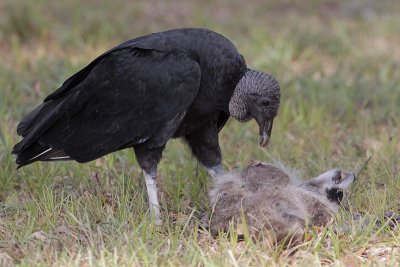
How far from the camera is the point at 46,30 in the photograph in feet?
24.4

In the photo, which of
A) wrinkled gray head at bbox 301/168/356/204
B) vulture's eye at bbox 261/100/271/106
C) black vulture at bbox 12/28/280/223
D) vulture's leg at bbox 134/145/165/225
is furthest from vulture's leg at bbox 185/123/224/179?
wrinkled gray head at bbox 301/168/356/204

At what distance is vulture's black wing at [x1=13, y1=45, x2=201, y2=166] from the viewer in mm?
3779

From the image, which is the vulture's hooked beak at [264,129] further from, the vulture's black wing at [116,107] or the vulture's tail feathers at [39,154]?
the vulture's tail feathers at [39,154]

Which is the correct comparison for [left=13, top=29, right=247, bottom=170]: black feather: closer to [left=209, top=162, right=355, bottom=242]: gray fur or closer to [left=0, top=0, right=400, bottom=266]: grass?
[left=0, top=0, right=400, bottom=266]: grass

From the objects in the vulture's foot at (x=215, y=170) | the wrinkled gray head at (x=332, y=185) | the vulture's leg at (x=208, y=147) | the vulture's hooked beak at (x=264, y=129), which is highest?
the vulture's hooked beak at (x=264, y=129)

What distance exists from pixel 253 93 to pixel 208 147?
1.81 feet

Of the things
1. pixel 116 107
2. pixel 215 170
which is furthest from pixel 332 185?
pixel 116 107

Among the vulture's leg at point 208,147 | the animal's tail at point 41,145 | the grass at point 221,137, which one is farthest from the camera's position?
the vulture's leg at point 208,147

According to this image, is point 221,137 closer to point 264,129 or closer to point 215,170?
point 215,170

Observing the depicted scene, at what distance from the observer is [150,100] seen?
3.81 meters

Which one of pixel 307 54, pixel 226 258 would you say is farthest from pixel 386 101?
pixel 226 258

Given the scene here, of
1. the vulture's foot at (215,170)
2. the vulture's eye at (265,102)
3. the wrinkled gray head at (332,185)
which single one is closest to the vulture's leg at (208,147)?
the vulture's foot at (215,170)

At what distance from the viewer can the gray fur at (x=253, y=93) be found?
3.81 metres

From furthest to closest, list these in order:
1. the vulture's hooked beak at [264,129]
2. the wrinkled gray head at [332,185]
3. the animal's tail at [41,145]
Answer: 1. the animal's tail at [41,145]
2. the vulture's hooked beak at [264,129]
3. the wrinkled gray head at [332,185]
